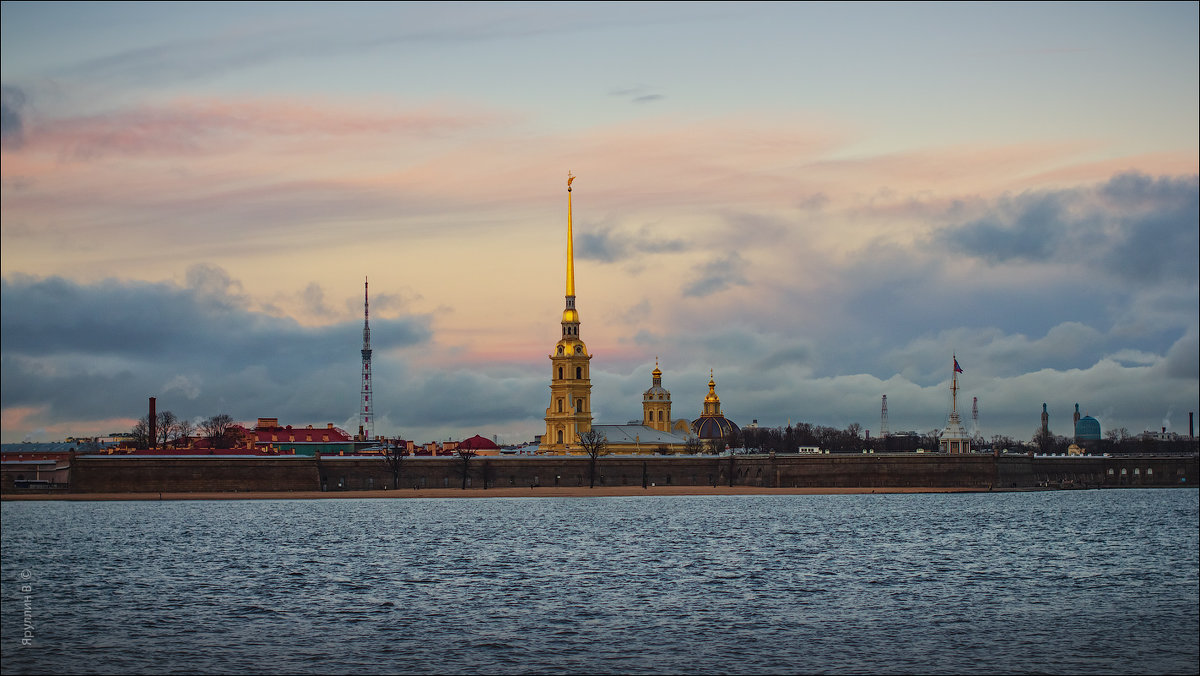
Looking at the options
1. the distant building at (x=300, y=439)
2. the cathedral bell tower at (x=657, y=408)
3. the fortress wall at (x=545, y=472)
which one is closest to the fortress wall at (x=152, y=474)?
the fortress wall at (x=545, y=472)

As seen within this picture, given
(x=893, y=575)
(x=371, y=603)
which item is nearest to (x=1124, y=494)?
(x=893, y=575)

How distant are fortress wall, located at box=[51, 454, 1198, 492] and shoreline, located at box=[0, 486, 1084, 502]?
3.86 feet

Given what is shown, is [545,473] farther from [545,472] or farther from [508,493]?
[508,493]

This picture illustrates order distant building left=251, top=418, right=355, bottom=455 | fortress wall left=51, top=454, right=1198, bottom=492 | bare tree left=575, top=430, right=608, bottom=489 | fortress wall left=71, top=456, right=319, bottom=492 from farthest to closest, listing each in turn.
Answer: distant building left=251, top=418, right=355, bottom=455 < bare tree left=575, top=430, right=608, bottom=489 < fortress wall left=51, top=454, right=1198, bottom=492 < fortress wall left=71, top=456, right=319, bottom=492

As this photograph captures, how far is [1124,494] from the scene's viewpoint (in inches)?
5335

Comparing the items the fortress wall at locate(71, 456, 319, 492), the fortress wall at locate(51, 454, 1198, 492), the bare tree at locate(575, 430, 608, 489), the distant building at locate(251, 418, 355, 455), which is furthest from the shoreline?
the distant building at locate(251, 418, 355, 455)

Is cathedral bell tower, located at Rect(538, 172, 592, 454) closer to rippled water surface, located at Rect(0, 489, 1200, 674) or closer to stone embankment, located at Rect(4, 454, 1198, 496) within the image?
stone embankment, located at Rect(4, 454, 1198, 496)

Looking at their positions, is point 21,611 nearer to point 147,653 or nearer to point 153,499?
point 147,653

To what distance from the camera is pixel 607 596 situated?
40.9m

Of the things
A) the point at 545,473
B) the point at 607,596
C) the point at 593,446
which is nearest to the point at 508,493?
the point at 545,473

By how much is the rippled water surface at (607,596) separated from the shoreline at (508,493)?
130 ft

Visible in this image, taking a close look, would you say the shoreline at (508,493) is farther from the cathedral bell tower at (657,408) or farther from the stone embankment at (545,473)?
the cathedral bell tower at (657,408)

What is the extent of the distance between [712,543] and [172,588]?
84.9 feet

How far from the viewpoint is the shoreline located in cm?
11744
